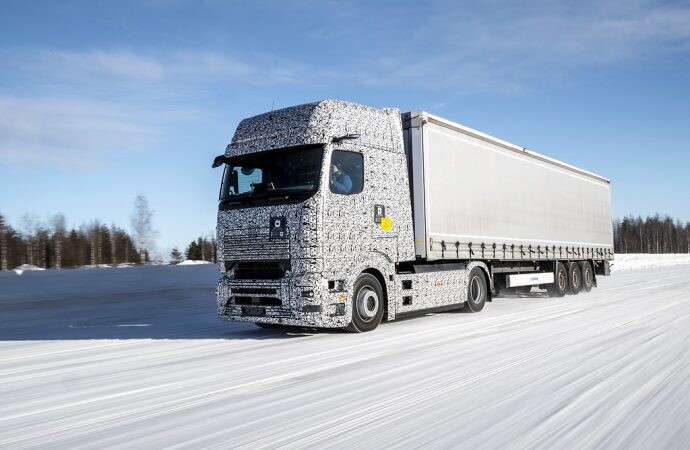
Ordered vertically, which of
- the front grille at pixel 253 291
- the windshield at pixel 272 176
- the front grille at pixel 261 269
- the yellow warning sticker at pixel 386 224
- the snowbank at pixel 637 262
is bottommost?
the snowbank at pixel 637 262

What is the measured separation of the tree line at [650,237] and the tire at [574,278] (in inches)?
5620

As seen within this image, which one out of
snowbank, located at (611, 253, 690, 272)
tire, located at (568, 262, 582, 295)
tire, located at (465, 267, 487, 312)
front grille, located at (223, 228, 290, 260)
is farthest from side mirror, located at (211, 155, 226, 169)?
snowbank, located at (611, 253, 690, 272)

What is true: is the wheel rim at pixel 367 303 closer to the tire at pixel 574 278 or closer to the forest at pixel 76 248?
the tire at pixel 574 278

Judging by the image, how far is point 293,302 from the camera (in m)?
8.53

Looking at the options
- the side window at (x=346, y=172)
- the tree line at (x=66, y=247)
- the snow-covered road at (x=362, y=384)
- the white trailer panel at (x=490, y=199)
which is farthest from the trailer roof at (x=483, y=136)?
the tree line at (x=66, y=247)

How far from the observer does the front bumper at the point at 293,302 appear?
8.45m

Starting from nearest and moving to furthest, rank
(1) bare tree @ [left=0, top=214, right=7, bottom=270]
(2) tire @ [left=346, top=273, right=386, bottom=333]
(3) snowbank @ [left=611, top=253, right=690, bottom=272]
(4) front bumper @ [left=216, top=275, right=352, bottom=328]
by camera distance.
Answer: (4) front bumper @ [left=216, top=275, right=352, bottom=328]
(2) tire @ [left=346, top=273, right=386, bottom=333]
(3) snowbank @ [left=611, top=253, right=690, bottom=272]
(1) bare tree @ [left=0, top=214, right=7, bottom=270]

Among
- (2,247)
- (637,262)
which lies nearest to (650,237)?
(637,262)

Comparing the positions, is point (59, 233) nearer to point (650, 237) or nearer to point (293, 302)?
point (293, 302)

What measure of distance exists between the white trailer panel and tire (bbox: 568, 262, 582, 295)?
0.44 m

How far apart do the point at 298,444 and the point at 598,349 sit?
15.5 ft

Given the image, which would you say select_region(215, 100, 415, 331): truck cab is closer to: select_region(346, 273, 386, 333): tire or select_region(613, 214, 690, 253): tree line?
select_region(346, 273, 386, 333): tire

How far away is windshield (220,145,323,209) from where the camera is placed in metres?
8.71

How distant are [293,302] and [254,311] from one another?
2.51 ft
